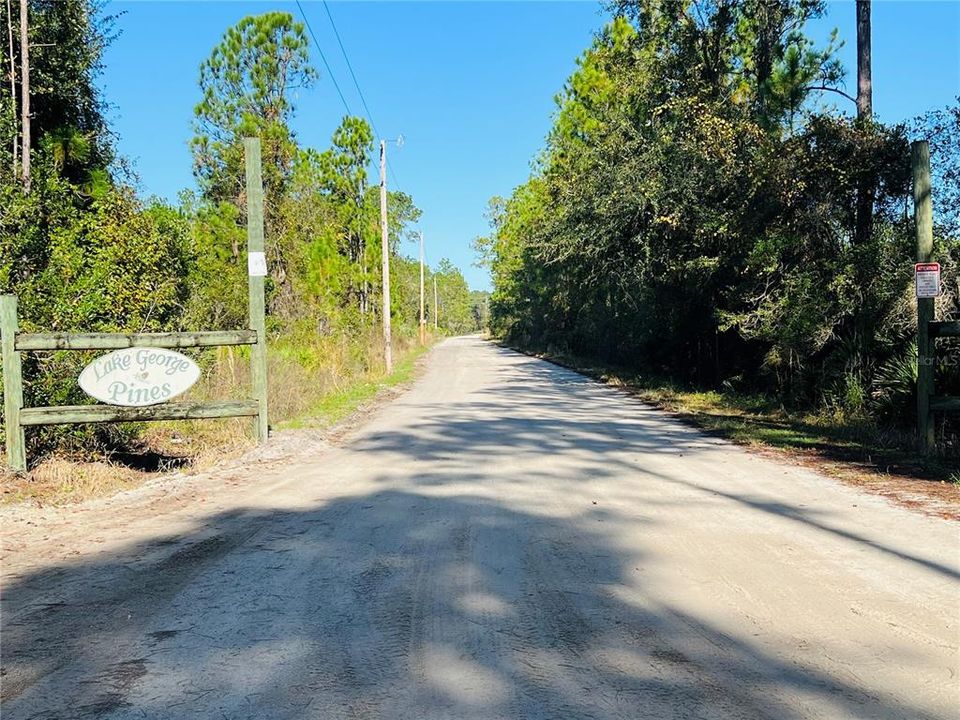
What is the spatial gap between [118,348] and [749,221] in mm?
12317

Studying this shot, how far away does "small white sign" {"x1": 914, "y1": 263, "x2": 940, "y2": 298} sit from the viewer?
8.93 meters

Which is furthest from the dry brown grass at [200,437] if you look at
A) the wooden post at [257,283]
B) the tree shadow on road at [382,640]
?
the tree shadow on road at [382,640]

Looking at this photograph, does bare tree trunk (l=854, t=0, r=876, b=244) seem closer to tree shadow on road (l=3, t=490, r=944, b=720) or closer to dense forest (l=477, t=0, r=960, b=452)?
dense forest (l=477, t=0, r=960, b=452)

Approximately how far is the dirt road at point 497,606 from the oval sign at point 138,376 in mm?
1724

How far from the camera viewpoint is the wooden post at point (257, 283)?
31.5 ft

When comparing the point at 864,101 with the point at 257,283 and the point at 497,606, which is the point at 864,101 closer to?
the point at 257,283

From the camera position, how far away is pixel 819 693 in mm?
3160

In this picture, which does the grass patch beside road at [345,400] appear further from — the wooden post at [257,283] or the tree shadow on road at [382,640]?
the tree shadow on road at [382,640]

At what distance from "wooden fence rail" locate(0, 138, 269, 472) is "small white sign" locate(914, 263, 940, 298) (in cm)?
846

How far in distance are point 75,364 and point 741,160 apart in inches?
537

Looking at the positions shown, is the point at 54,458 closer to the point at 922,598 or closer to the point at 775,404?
the point at 922,598

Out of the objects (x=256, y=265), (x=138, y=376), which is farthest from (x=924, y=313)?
(x=138, y=376)

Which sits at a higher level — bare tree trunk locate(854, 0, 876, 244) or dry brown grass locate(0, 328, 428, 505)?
bare tree trunk locate(854, 0, 876, 244)

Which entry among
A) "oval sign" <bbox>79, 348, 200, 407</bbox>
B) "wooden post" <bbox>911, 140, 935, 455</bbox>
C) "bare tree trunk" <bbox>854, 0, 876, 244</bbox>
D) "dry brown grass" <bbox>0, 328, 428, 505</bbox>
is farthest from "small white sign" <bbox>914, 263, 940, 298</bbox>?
"oval sign" <bbox>79, 348, 200, 407</bbox>
